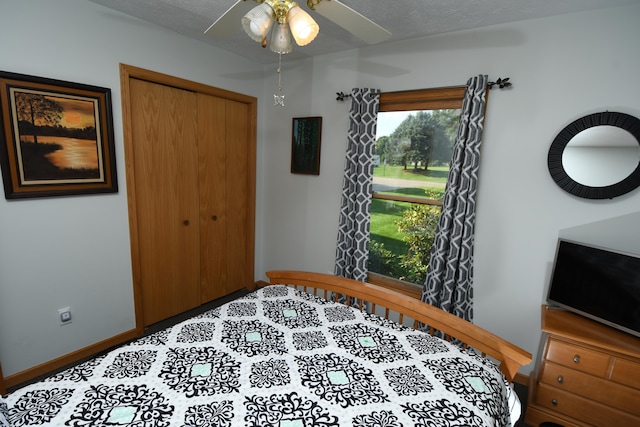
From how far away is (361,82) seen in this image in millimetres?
2646

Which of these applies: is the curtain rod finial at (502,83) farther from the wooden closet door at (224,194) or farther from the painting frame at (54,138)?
the painting frame at (54,138)

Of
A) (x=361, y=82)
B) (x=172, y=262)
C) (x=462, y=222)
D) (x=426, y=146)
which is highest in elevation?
(x=361, y=82)

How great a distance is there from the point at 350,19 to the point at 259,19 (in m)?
0.40

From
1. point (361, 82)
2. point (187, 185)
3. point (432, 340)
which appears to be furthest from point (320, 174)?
point (432, 340)

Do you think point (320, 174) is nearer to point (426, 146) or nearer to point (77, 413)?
point (426, 146)

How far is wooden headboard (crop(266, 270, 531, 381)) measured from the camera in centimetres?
143

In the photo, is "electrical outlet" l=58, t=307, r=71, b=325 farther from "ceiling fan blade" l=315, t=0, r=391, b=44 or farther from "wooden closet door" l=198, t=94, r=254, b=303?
"ceiling fan blade" l=315, t=0, r=391, b=44

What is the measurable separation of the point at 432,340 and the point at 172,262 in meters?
2.34

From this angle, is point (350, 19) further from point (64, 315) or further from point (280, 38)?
point (64, 315)

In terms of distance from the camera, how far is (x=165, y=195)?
264 cm

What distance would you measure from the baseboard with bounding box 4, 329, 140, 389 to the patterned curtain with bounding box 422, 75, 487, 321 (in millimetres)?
2562

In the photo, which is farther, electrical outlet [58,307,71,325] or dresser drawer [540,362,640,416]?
electrical outlet [58,307,71,325]

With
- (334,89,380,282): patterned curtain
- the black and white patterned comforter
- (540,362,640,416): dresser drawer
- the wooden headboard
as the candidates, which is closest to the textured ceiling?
(334,89,380,282): patterned curtain

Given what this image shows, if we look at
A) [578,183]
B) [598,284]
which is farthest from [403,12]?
[598,284]
